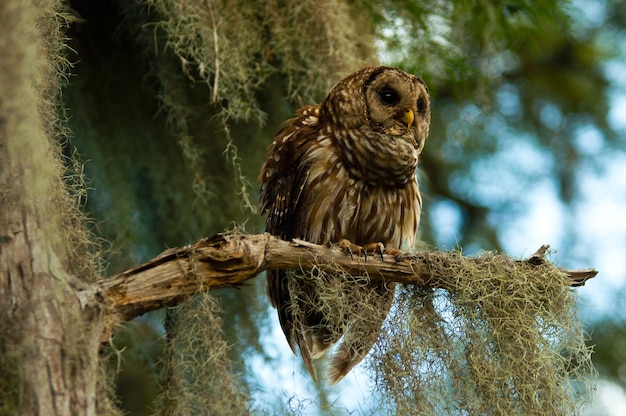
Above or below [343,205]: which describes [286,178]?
above

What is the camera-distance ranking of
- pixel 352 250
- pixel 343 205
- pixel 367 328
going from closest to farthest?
1. pixel 367 328
2. pixel 352 250
3. pixel 343 205

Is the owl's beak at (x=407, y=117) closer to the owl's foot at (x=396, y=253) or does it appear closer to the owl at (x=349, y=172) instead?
the owl at (x=349, y=172)

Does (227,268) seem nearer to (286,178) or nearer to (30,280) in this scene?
(30,280)

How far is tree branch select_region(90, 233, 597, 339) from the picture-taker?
1.95 meters

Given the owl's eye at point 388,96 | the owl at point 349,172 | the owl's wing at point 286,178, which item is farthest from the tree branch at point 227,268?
the owl's eye at point 388,96

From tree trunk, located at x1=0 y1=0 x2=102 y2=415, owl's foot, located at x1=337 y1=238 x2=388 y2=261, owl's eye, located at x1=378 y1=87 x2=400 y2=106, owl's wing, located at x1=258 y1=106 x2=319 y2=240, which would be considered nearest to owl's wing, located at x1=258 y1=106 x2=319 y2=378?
owl's wing, located at x1=258 y1=106 x2=319 y2=240

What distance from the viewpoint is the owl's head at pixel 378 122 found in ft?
10.0

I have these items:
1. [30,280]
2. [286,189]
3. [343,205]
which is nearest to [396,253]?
[343,205]

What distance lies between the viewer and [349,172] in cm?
308

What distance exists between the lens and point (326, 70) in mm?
3562

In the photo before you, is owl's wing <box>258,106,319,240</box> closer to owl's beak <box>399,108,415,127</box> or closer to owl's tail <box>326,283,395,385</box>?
owl's beak <box>399,108,415,127</box>

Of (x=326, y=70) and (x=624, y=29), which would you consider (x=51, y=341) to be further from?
(x=624, y=29)

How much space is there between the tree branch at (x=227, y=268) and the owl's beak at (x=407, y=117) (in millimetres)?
668

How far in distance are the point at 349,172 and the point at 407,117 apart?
11.8 inches
